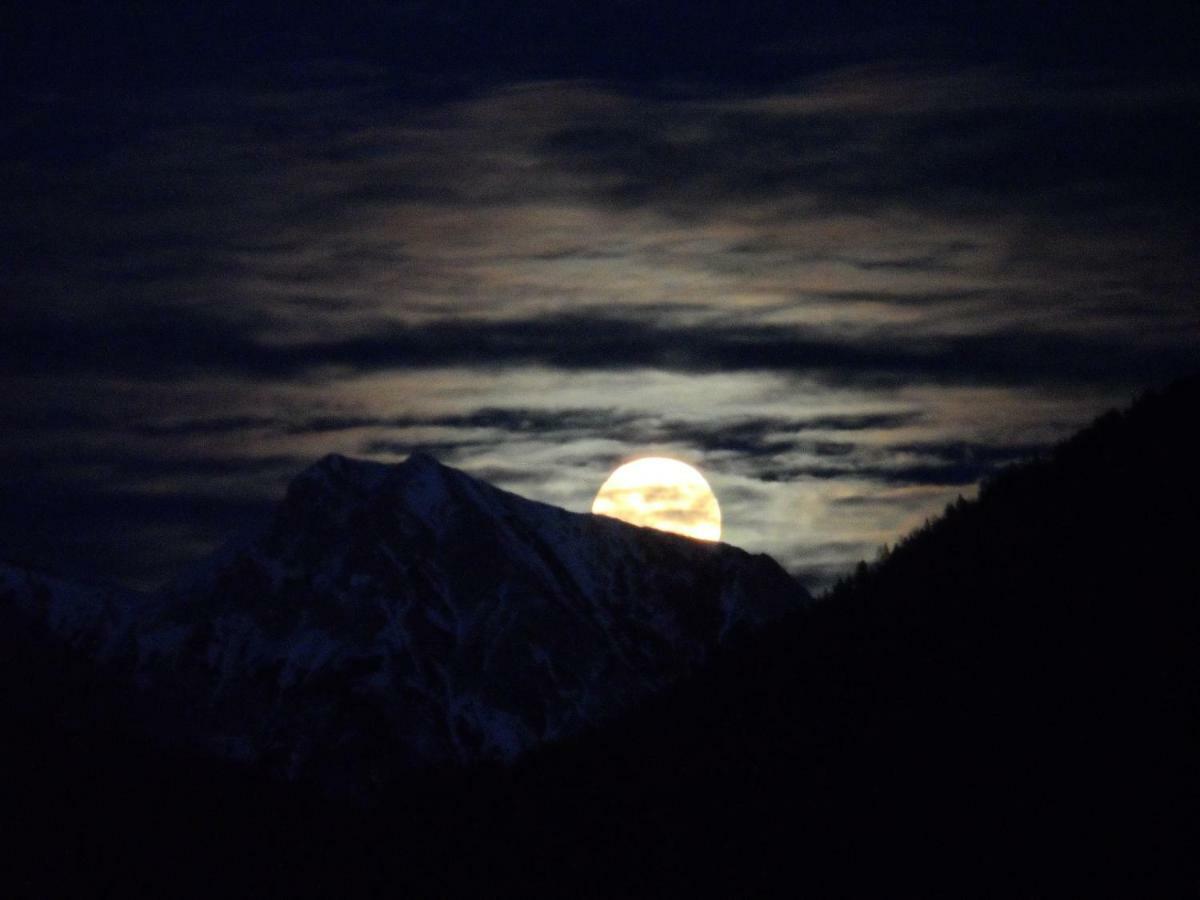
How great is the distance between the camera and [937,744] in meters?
37.1

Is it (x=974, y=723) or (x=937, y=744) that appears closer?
(x=974, y=723)

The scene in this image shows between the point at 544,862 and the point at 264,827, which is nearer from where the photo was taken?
the point at 544,862

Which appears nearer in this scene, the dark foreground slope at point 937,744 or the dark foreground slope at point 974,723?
the dark foreground slope at point 974,723

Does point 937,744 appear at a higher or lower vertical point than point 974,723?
lower

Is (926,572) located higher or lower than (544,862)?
higher

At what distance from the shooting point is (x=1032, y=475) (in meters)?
48.6

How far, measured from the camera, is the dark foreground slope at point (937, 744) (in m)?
31.3

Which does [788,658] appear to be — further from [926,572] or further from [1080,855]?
[1080,855]

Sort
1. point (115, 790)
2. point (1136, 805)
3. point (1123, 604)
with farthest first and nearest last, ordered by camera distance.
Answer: point (115, 790) < point (1123, 604) < point (1136, 805)

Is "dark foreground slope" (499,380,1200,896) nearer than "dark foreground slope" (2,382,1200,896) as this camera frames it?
Yes

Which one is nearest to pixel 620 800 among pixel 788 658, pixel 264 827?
pixel 788 658

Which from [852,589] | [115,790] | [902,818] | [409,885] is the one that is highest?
[852,589]

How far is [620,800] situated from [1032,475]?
42.9 ft

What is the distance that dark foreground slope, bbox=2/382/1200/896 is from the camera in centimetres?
3127
